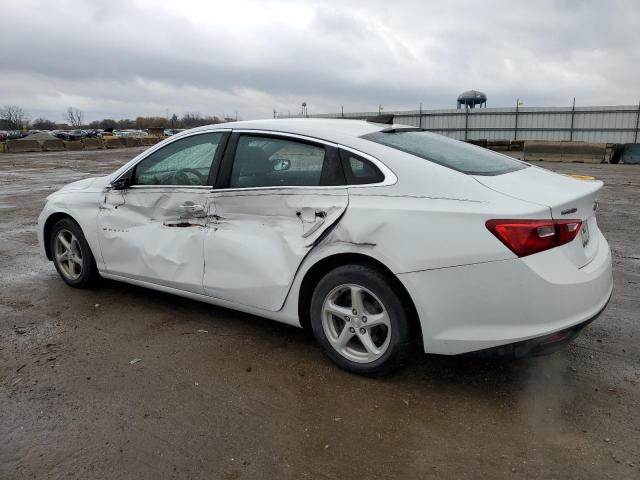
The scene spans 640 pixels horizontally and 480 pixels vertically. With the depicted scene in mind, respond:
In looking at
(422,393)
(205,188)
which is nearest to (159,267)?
(205,188)

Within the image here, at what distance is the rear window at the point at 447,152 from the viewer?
10.5 ft

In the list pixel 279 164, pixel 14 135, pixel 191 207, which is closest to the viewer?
pixel 279 164

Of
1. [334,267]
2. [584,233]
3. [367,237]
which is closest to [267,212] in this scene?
[334,267]

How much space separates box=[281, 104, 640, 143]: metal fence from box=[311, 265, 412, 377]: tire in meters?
26.6

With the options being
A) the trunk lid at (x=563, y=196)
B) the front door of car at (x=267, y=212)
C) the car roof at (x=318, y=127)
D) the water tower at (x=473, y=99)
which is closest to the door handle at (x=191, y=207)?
the front door of car at (x=267, y=212)

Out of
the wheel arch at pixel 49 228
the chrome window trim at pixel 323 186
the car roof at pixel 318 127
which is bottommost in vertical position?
the wheel arch at pixel 49 228

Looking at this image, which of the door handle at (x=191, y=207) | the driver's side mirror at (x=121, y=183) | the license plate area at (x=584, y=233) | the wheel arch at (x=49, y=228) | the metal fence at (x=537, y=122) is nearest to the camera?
the license plate area at (x=584, y=233)

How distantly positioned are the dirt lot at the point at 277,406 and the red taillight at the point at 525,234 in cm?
93

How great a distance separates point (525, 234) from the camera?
2.63 meters

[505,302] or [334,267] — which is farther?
[334,267]

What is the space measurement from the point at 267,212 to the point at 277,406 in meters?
1.26

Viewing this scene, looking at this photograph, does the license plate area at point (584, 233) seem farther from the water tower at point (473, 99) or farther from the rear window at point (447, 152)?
the water tower at point (473, 99)

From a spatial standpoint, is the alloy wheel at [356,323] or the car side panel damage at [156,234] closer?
the alloy wheel at [356,323]

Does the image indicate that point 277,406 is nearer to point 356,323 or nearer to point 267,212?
point 356,323
